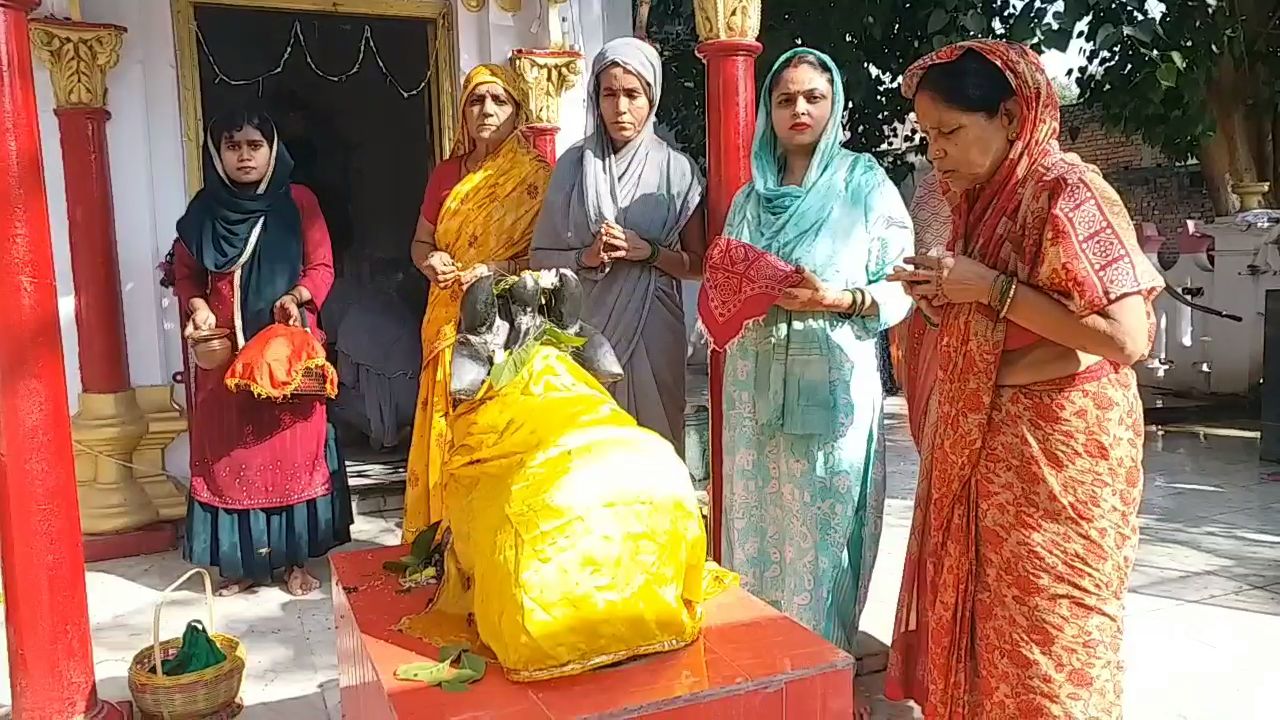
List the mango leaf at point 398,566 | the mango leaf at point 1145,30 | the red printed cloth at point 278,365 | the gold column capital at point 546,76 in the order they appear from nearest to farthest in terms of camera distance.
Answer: the mango leaf at point 398,566, the red printed cloth at point 278,365, the gold column capital at point 546,76, the mango leaf at point 1145,30

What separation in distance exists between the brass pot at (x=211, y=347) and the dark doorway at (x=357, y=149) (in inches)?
112

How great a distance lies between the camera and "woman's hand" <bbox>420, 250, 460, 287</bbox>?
12.3 ft

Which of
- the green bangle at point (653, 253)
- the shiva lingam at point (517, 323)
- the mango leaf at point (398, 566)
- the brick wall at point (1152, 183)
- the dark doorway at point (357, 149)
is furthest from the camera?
the brick wall at point (1152, 183)

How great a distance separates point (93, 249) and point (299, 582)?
1944 mm

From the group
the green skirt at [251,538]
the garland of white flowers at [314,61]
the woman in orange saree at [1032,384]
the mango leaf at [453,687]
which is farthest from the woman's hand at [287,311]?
the garland of white flowers at [314,61]

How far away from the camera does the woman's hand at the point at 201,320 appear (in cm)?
402

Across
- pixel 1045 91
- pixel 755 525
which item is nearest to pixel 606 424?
pixel 1045 91

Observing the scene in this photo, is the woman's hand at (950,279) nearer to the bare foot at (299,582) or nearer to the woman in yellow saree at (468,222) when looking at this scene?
the woman in yellow saree at (468,222)

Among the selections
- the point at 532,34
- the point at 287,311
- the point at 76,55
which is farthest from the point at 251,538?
the point at 532,34

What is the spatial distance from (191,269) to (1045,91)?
3.41 metres

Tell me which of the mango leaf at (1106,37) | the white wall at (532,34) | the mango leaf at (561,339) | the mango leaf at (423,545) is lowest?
the mango leaf at (423,545)

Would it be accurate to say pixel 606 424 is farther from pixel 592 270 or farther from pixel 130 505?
pixel 130 505

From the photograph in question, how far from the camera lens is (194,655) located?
2.86m

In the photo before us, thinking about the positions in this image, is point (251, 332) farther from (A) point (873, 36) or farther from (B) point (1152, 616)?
(A) point (873, 36)
